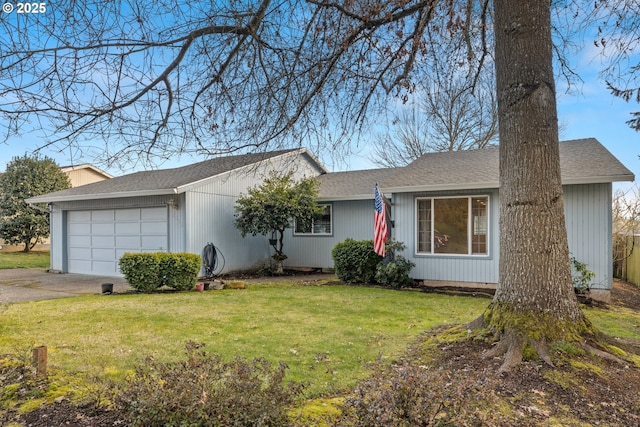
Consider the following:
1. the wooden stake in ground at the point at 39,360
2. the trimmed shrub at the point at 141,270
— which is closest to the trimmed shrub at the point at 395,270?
the trimmed shrub at the point at 141,270

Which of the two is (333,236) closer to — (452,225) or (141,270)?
(452,225)

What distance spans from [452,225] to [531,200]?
6.19 metres

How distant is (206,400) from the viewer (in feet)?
7.27

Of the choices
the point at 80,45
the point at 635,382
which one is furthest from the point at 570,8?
the point at 80,45

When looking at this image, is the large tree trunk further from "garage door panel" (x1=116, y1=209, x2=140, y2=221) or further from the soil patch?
"garage door panel" (x1=116, y1=209, x2=140, y2=221)

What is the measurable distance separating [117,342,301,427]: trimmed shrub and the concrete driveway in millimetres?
7797

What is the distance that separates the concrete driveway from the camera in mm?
9211

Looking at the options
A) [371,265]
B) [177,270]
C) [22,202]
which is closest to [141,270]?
[177,270]

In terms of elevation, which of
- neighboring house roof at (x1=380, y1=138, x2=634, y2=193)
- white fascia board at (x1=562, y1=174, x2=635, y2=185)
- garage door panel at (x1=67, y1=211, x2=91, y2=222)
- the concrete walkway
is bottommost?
the concrete walkway

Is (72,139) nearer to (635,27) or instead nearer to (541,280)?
(541,280)

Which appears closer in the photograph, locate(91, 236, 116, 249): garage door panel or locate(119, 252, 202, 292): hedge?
locate(119, 252, 202, 292): hedge

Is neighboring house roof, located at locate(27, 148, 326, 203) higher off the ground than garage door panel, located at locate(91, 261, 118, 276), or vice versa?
neighboring house roof, located at locate(27, 148, 326, 203)

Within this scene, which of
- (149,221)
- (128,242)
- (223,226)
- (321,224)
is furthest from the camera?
(321,224)

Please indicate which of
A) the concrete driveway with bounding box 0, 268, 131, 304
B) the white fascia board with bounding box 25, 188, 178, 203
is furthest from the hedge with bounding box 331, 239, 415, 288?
the concrete driveway with bounding box 0, 268, 131, 304
